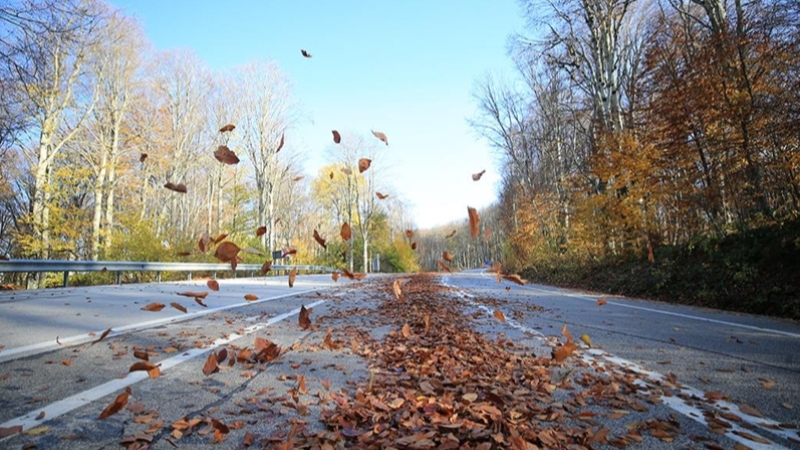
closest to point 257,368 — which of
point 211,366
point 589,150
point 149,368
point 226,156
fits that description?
point 211,366

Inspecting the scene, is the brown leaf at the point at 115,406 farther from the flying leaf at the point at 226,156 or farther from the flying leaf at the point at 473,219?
the flying leaf at the point at 473,219

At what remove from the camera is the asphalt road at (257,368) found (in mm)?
2096

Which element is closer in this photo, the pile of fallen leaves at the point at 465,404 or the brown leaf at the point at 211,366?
the pile of fallen leaves at the point at 465,404

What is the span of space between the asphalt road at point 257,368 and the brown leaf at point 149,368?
37mm

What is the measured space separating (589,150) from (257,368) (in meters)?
20.7

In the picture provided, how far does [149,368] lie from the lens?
294 cm

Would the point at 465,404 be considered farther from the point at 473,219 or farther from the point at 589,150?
the point at 589,150

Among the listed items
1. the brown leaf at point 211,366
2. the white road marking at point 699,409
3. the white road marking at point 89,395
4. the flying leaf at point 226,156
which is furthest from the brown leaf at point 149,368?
the white road marking at point 699,409

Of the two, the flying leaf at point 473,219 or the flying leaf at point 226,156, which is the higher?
the flying leaf at point 226,156

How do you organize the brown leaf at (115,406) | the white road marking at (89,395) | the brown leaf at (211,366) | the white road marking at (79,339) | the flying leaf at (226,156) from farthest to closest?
the flying leaf at (226,156)
the white road marking at (79,339)
the brown leaf at (211,366)
the brown leaf at (115,406)
the white road marking at (89,395)

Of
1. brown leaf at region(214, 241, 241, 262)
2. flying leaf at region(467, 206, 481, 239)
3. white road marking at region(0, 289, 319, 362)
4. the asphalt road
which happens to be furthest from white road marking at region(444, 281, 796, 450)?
white road marking at region(0, 289, 319, 362)

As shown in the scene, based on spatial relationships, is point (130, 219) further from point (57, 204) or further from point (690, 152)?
point (690, 152)

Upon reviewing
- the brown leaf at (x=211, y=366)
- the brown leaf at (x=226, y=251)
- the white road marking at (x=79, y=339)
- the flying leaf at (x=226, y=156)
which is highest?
the flying leaf at (x=226, y=156)

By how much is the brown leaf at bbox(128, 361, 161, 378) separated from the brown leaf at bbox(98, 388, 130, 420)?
1.71 feet
